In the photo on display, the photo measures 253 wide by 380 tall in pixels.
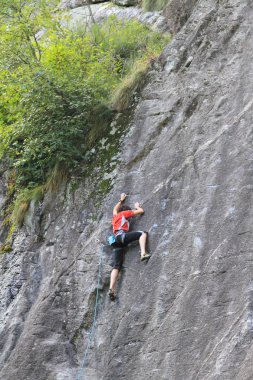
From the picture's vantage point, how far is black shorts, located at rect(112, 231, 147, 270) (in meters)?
11.2

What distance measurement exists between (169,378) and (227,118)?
4.85 meters

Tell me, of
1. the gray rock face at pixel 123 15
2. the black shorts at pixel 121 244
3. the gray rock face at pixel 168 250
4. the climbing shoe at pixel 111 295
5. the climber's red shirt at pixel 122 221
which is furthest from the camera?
the gray rock face at pixel 123 15

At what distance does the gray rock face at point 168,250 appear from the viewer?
Answer: 364 inches

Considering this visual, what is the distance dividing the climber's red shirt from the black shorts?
0.17 m

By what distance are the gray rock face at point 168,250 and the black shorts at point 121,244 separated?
0.57ft

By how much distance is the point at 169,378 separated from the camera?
9.10 meters

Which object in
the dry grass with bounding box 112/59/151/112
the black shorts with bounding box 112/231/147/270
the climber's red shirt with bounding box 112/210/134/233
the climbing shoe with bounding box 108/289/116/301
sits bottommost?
the climbing shoe with bounding box 108/289/116/301

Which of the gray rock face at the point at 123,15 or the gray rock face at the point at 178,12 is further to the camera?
the gray rock face at the point at 123,15

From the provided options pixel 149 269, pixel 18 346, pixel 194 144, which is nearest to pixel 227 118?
pixel 194 144

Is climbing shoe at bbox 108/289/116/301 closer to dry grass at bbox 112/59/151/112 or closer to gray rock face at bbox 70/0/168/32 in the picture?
dry grass at bbox 112/59/151/112

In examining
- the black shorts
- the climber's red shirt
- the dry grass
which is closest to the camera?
the black shorts

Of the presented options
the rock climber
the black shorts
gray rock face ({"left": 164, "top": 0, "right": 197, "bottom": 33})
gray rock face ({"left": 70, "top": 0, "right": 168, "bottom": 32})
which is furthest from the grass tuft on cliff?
the black shorts

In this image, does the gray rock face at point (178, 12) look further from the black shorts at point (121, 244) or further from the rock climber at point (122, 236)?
the black shorts at point (121, 244)

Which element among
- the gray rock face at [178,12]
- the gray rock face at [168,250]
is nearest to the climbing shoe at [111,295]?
the gray rock face at [168,250]
